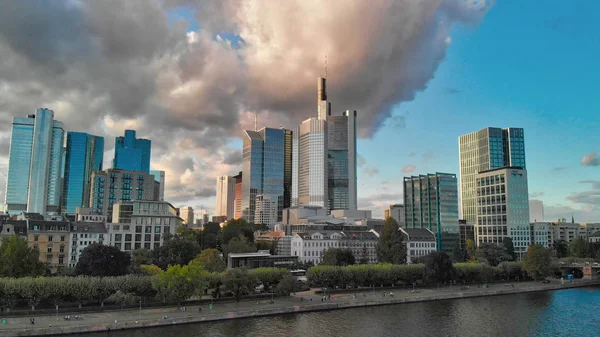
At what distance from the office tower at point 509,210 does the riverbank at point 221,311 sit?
285ft

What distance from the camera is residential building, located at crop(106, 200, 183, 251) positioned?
412ft

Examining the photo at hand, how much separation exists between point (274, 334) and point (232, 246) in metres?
76.8

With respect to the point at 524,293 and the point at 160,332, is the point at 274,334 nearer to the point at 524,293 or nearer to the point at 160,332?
the point at 160,332

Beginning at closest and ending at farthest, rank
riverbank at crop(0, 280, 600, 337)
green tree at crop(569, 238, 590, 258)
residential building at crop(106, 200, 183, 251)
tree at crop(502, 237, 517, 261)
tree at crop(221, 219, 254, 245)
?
riverbank at crop(0, 280, 600, 337) < residential building at crop(106, 200, 183, 251) < green tree at crop(569, 238, 590, 258) < tree at crop(221, 219, 254, 245) < tree at crop(502, 237, 517, 261)

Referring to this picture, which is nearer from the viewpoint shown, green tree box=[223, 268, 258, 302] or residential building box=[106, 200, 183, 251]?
green tree box=[223, 268, 258, 302]

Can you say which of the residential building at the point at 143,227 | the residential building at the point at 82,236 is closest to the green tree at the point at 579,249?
the residential building at the point at 143,227

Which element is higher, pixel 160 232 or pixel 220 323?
pixel 160 232

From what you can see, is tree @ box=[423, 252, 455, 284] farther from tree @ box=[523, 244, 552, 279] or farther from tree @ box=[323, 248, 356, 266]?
tree @ box=[523, 244, 552, 279]

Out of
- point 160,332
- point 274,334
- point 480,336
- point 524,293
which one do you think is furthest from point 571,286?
point 160,332

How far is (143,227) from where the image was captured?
129 m

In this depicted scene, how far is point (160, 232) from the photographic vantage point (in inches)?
5167

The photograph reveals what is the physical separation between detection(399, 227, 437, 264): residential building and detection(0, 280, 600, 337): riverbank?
43.3 metres

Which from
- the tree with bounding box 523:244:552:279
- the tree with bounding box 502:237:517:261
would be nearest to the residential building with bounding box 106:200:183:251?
the tree with bounding box 523:244:552:279

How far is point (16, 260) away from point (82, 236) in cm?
4024
